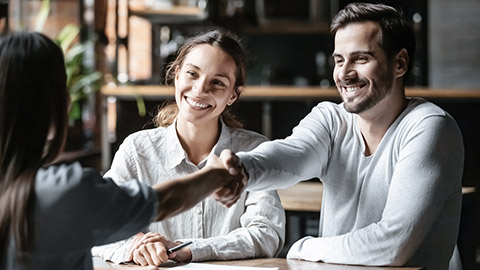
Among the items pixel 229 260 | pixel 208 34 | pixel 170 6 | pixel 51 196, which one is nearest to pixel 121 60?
pixel 170 6

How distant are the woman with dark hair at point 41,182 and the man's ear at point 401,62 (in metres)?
1.07

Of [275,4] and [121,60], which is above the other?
[275,4]

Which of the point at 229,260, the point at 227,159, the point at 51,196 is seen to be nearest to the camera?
the point at 51,196

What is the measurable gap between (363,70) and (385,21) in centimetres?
16

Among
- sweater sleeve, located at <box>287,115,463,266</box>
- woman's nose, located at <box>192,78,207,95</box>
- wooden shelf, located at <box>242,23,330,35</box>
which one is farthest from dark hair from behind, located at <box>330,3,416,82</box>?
wooden shelf, located at <box>242,23,330,35</box>

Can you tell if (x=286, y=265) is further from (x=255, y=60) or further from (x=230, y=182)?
(x=255, y=60)

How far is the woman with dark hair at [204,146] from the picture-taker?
6.76 ft

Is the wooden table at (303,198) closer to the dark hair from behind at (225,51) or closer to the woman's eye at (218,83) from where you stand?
the dark hair from behind at (225,51)

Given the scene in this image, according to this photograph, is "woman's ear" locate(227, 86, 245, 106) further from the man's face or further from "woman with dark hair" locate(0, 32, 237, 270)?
"woman with dark hair" locate(0, 32, 237, 270)

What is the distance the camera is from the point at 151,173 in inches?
83.8

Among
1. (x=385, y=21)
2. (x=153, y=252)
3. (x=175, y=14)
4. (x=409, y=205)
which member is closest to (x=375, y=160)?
(x=409, y=205)

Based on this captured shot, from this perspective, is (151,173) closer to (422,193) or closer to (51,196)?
(422,193)

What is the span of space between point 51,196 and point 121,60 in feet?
16.7

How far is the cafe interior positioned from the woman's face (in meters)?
1.05
